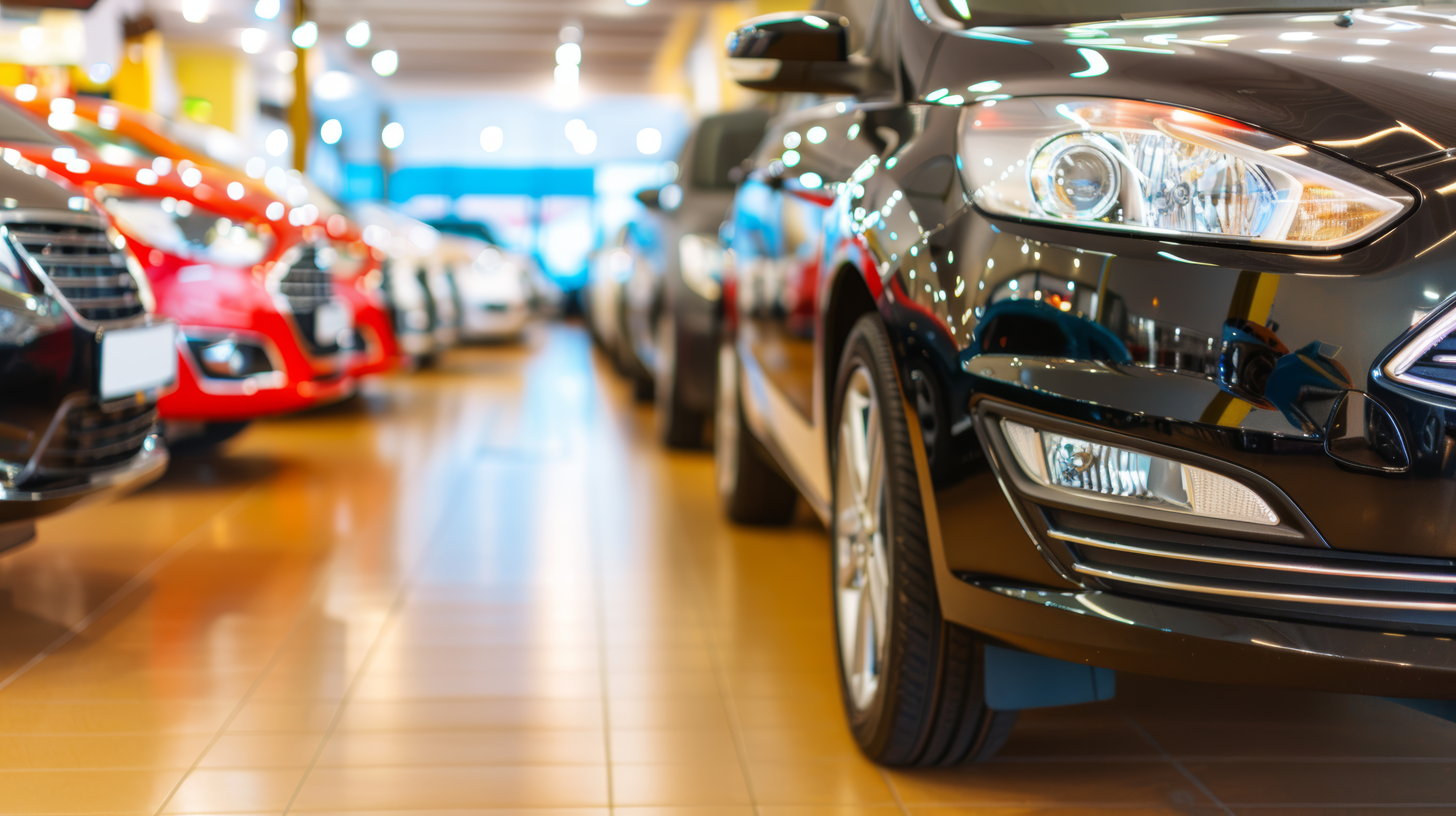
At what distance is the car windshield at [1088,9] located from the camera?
2.10 metres

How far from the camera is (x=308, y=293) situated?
15.7ft

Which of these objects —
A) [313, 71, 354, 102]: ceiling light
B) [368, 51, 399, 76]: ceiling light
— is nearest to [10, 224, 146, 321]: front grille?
[368, 51, 399, 76]: ceiling light

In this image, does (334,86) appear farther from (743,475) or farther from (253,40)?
(743,475)

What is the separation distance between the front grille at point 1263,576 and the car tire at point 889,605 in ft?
0.97

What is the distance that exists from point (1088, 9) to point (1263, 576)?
3.74 ft

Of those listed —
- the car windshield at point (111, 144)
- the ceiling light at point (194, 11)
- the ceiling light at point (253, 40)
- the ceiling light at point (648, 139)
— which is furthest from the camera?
the ceiling light at point (648, 139)

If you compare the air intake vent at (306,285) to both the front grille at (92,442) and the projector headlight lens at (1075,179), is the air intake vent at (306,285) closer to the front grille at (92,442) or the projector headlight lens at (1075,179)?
the front grille at (92,442)

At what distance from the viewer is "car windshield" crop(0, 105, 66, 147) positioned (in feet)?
9.78

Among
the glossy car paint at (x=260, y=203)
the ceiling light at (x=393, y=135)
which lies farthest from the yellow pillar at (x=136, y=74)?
the ceiling light at (x=393, y=135)

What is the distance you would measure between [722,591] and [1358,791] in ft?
5.21

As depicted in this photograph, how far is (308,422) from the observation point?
6.11 metres

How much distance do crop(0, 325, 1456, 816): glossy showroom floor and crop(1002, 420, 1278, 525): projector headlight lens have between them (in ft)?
2.12

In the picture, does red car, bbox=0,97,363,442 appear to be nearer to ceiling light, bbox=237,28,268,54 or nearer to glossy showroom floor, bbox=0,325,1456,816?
glossy showroom floor, bbox=0,325,1456,816

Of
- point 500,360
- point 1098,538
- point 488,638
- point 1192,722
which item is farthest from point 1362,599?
point 500,360
